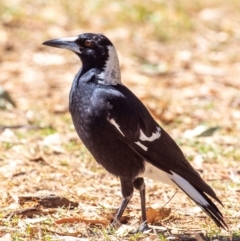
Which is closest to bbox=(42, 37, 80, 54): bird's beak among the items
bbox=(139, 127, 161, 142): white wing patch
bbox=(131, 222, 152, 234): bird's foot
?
bbox=(139, 127, 161, 142): white wing patch

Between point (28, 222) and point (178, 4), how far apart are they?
17.9 ft

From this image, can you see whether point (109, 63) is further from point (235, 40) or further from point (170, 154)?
point (235, 40)

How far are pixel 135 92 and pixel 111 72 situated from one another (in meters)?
2.56

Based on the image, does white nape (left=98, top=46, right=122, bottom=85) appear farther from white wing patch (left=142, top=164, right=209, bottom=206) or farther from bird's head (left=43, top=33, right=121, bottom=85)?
white wing patch (left=142, top=164, right=209, bottom=206)

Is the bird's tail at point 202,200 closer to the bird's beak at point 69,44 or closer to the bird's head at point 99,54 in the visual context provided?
the bird's head at point 99,54

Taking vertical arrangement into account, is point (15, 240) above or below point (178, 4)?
below

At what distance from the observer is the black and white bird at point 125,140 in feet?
11.3

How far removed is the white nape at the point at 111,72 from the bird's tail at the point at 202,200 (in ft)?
1.79

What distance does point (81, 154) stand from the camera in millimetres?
4742

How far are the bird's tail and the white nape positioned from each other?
21.5 inches

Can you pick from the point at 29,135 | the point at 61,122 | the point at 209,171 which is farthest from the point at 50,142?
the point at 209,171

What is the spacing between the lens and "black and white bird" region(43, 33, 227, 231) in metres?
3.45

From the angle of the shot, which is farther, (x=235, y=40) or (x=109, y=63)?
(x=235, y=40)

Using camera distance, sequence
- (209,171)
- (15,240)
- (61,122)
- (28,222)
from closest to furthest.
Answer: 1. (15,240)
2. (28,222)
3. (209,171)
4. (61,122)
